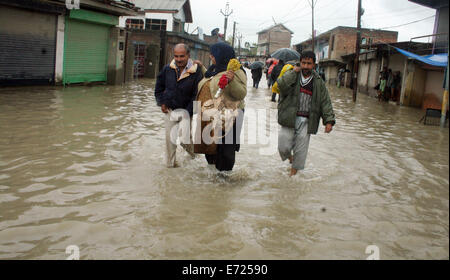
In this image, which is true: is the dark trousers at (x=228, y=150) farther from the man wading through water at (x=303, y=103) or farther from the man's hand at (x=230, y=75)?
the man wading through water at (x=303, y=103)

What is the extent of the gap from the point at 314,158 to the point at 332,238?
10.9 feet

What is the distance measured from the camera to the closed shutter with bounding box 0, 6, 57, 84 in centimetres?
1282

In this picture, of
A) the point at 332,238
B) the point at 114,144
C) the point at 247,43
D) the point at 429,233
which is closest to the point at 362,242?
the point at 332,238

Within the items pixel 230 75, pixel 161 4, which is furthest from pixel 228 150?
pixel 161 4

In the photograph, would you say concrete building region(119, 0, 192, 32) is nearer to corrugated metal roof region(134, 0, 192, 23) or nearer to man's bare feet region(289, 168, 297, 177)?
corrugated metal roof region(134, 0, 192, 23)

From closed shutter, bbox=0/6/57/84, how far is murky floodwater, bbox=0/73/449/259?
5.98 metres

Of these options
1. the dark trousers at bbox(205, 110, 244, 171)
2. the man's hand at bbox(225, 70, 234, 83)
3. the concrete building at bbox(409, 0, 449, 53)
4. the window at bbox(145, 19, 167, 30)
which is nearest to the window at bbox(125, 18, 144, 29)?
the window at bbox(145, 19, 167, 30)

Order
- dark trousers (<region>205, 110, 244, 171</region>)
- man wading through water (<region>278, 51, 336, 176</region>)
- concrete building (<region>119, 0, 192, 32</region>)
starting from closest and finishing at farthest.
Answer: dark trousers (<region>205, 110, 244, 171</region>) → man wading through water (<region>278, 51, 336, 176</region>) → concrete building (<region>119, 0, 192, 32</region>)

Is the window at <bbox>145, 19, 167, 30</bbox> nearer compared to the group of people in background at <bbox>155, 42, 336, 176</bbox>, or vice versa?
the group of people in background at <bbox>155, 42, 336, 176</bbox>

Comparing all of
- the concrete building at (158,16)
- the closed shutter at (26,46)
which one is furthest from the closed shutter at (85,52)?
the concrete building at (158,16)

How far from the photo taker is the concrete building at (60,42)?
13023 mm
